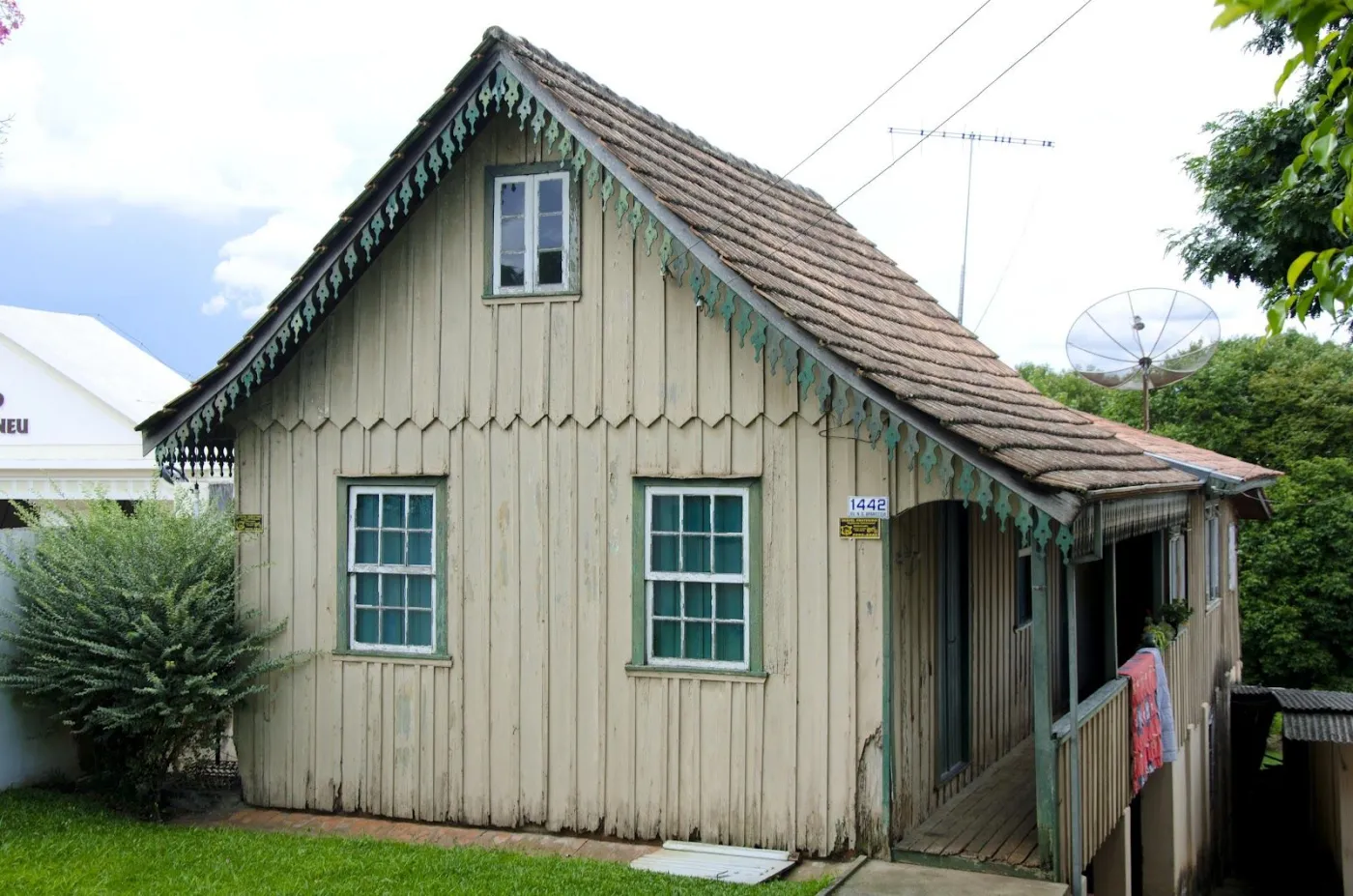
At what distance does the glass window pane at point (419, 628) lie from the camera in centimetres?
1052

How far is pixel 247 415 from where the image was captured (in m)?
11.0

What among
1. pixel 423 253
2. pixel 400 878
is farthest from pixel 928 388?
pixel 400 878

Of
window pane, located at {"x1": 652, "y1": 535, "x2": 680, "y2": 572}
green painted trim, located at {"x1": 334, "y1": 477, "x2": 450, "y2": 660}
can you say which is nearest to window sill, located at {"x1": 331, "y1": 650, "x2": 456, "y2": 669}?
green painted trim, located at {"x1": 334, "y1": 477, "x2": 450, "y2": 660}

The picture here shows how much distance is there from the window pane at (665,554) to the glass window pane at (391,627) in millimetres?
2153

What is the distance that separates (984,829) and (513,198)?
5.61 meters

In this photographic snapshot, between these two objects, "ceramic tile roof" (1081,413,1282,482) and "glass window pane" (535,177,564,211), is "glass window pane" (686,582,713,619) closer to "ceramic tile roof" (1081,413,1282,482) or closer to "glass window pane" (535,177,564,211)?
"glass window pane" (535,177,564,211)

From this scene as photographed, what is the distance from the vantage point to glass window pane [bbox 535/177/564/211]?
33.0ft

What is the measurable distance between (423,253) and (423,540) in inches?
86.0

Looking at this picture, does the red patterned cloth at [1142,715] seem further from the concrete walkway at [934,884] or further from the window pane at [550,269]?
the window pane at [550,269]

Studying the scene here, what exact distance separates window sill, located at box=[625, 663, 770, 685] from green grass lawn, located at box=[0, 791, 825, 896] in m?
1.33

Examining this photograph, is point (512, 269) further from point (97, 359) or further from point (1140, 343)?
point (97, 359)

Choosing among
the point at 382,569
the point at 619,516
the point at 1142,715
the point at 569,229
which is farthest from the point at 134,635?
the point at 1142,715

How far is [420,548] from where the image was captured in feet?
34.6

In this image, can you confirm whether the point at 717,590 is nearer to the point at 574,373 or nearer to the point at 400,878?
the point at 574,373
